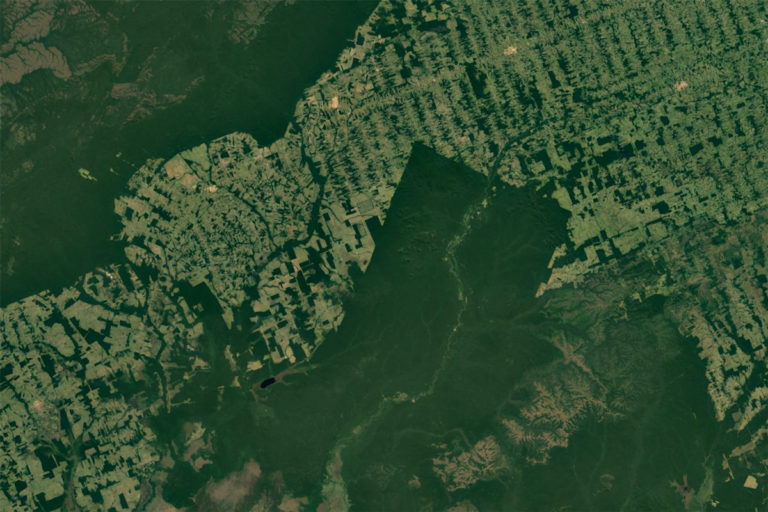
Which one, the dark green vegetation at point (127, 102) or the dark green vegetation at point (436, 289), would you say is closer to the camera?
the dark green vegetation at point (436, 289)

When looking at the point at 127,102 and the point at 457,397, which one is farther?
the point at 127,102

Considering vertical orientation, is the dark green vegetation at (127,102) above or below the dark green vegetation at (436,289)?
above

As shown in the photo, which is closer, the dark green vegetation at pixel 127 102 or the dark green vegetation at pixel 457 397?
the dark green vegetation at pixel 457 397

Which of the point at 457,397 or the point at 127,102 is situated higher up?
the point at 127,102

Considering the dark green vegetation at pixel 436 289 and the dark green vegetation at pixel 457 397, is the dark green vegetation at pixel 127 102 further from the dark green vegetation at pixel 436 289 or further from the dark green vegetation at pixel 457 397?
the dark green vegetation at pixel 457 397

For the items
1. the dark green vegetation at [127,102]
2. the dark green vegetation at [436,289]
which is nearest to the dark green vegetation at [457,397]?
the dark green vegetation at [436,289]

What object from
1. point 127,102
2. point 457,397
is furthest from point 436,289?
point 127,102

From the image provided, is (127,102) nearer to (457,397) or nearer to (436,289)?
(436,289)

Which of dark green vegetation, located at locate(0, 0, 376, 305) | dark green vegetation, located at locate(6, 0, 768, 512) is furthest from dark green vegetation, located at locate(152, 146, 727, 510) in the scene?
dark green vegetation, located at locate(0, 0, 376, 305)

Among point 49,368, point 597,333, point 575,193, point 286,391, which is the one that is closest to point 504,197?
point 575,193
